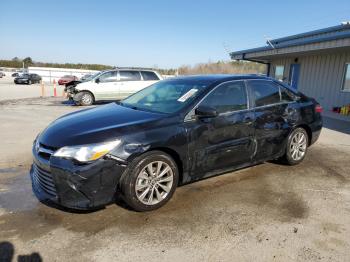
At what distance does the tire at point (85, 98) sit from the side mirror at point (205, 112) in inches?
450

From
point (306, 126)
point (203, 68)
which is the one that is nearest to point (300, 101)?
point (306, 126)

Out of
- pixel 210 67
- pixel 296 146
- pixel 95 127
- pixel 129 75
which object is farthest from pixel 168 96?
pixel 210 67

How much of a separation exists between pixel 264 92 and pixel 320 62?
1182cm

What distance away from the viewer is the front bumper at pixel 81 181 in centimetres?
308

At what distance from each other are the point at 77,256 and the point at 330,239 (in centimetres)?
249

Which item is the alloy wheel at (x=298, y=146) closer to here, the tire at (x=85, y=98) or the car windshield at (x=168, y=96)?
the car windshield at (x=168, y=96)

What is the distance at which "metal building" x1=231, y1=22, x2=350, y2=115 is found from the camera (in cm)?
1212

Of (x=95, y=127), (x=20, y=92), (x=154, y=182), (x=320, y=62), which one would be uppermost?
(x=320, y=62)

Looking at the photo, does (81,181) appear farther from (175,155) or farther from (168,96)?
(168,96)

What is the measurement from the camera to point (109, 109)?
4.31 metres

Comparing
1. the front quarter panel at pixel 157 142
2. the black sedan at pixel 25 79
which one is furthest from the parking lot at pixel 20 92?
the front quarter panel at pixel 157 142

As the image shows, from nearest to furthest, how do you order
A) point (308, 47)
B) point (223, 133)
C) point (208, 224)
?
point (208, 224)
point (223, 133)
point (308, 47)

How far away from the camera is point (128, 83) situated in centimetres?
1434

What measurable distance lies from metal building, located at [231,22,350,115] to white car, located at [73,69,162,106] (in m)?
6.75
